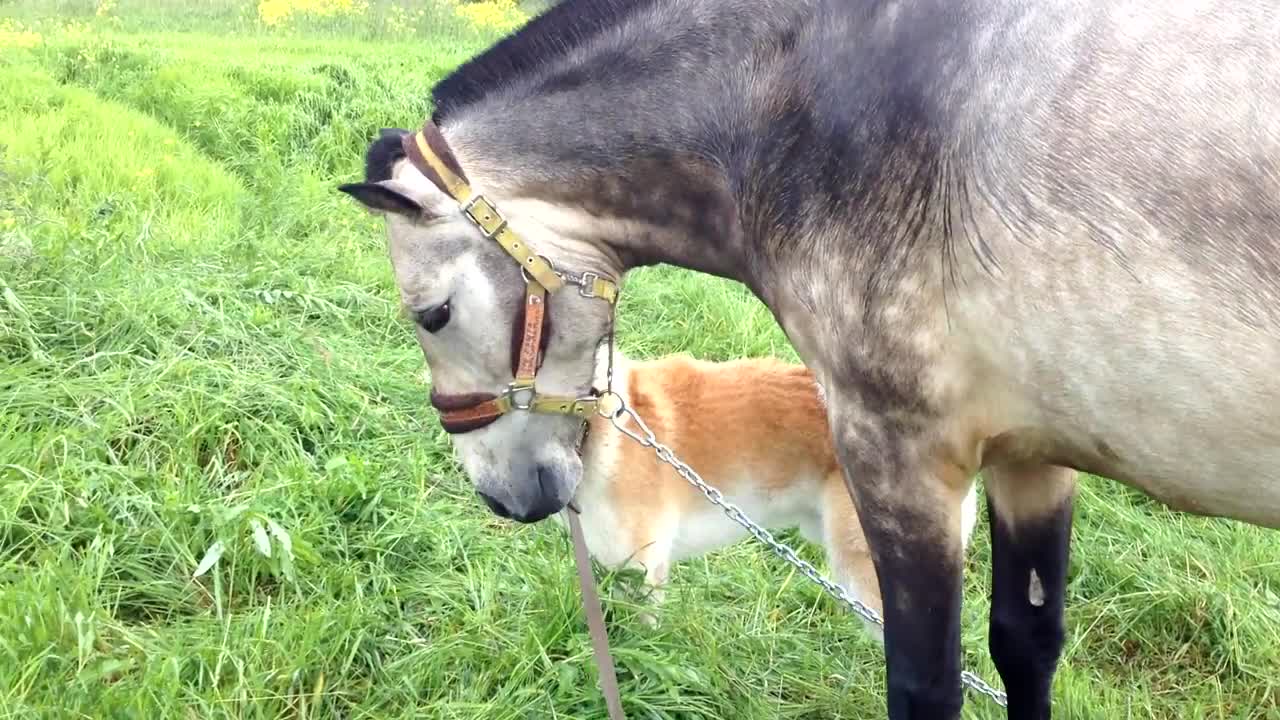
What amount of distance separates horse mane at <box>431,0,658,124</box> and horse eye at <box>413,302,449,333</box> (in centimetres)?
44

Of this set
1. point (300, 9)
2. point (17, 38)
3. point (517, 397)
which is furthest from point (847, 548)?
point (300, 9)

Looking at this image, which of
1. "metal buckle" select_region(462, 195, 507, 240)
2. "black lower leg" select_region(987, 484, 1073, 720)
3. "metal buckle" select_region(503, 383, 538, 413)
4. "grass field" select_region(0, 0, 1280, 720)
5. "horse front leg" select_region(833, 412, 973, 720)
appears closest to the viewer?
"horse front leg" select_region(833, 412, 973, 720)

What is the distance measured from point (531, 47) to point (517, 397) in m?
0.77

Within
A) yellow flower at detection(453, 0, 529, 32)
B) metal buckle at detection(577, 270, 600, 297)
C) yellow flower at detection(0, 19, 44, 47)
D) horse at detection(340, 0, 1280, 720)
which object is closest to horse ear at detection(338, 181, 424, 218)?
→ horse at detection(340, 0, 1280, 720)

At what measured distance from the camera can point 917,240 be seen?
1.66m

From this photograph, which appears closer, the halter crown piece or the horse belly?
the horse belly

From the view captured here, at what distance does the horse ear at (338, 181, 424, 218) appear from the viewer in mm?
1880

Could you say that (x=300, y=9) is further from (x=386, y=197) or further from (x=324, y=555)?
(x=386, y=197)

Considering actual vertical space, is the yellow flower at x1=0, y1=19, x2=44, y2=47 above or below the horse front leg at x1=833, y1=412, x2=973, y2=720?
above

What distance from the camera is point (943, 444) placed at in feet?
5.72

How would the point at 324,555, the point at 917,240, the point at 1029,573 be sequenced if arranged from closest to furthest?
the point at 917,240 < the point at 1029,573 < the point at 324,555

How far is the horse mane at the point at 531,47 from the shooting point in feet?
6.72

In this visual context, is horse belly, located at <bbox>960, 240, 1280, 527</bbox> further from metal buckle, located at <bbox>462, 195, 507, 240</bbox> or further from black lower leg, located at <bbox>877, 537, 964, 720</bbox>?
metal buckle, located at <bbox>462, 195, 507, 240</bbox>

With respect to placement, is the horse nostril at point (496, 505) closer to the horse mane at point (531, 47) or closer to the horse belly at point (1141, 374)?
the horse mane at point (531, 47)
